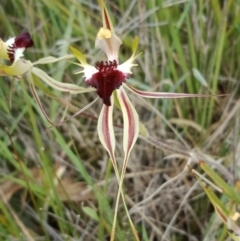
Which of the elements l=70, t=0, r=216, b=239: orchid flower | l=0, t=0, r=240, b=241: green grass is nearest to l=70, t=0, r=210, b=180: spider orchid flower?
l=70, t=0, r=216, b=239: orchid flower

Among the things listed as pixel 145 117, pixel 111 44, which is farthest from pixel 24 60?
pixel 145 117

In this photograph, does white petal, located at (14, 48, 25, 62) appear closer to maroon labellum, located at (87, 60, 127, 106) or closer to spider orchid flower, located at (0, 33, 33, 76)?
spider orchid flower, located at (0, 33, 33, 76)

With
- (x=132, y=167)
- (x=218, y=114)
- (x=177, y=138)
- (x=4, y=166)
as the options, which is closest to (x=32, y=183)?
(x=4, y=166)

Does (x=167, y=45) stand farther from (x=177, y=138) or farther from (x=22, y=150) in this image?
(x=22, y=150)

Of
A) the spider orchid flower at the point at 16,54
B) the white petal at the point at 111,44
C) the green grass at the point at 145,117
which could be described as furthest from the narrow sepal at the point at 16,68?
the green grass at the point at 145,117

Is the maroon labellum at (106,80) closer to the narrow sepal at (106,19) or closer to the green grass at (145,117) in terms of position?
the narrow sepal at (106,19)
